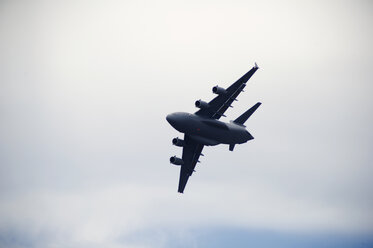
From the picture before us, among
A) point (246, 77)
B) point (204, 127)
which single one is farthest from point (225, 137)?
point (246, 77)

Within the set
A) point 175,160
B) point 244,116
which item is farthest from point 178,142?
point 244,116

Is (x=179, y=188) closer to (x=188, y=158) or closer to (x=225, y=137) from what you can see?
(x=188, y=158)

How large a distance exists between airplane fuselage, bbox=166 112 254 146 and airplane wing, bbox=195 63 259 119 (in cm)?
108

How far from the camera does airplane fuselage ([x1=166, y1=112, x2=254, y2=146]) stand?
7594 cm

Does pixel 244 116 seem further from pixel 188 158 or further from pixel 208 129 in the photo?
pixel 188 158

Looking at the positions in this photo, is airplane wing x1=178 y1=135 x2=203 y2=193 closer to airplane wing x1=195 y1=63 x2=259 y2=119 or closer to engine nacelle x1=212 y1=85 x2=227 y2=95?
airplane wing x1=195 y1=63 x2=259 y2=119

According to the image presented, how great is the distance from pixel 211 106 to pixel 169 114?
6.97 m

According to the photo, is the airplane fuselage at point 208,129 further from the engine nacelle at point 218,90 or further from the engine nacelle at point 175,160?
the engine nacelle at point 175,160

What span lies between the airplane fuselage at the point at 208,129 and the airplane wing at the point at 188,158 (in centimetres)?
445

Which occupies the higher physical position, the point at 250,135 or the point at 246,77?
the point at 246,77

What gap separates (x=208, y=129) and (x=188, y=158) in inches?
412

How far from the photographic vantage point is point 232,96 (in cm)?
7956

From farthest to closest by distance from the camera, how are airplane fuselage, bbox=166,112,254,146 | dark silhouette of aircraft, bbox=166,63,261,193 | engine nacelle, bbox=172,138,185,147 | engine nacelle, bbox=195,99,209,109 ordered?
engine nacelle, bbox=172,138,185,147, engine nacelle, bbox=195,99,209,109, dark silhouette of aircraft, bbox=166,63,261,193, airplane fuselage, bbox=166,112,254,146

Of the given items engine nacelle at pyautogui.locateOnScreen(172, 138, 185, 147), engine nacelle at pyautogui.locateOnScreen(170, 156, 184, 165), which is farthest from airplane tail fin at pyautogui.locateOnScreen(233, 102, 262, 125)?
engine nacelle at pyautogui.locateOnScreen(170, 156, 184, 165)
